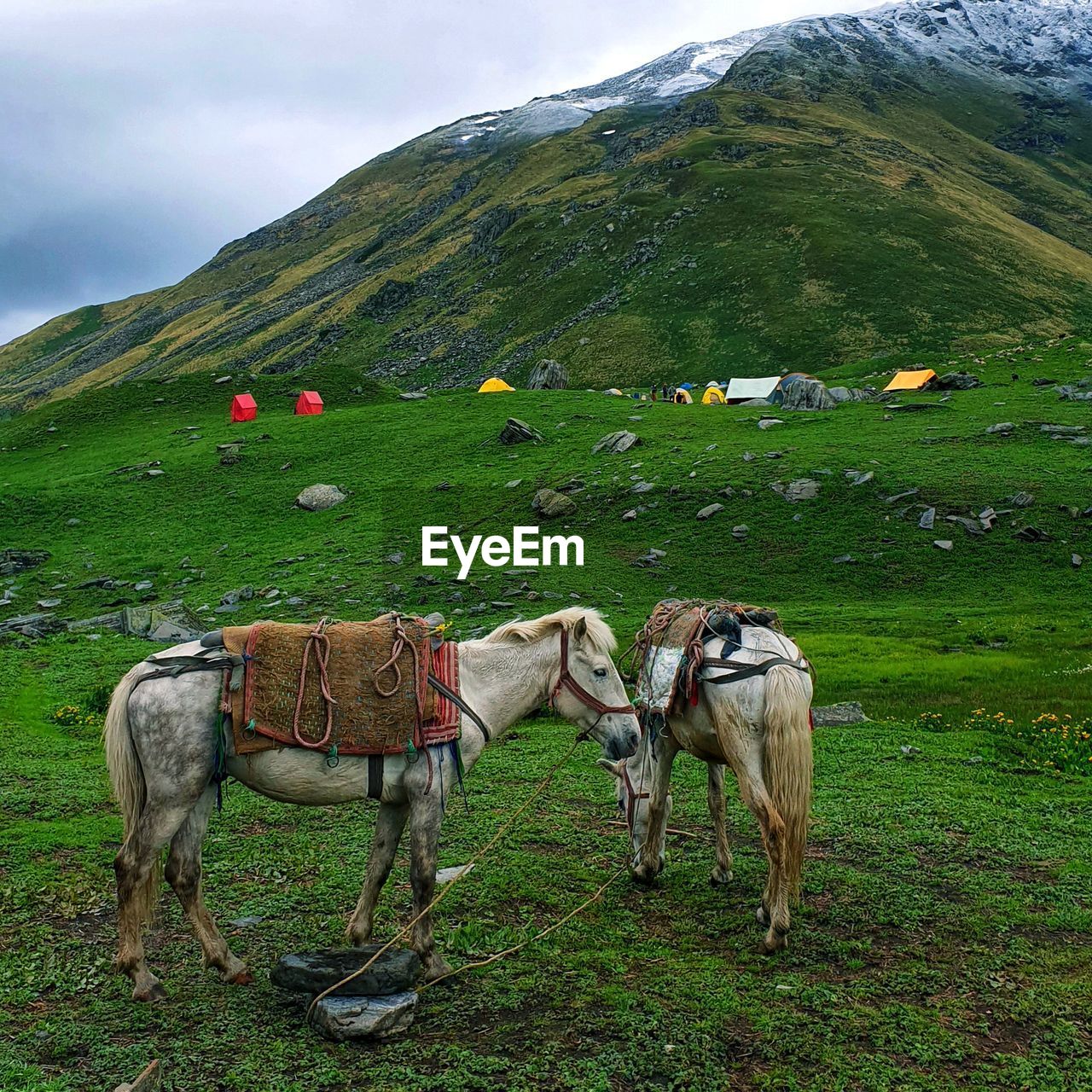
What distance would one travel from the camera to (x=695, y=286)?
76.1m

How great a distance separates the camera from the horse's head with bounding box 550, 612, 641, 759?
302 inches

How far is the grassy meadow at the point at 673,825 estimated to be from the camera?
5.65m

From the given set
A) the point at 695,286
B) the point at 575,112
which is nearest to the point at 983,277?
the point at 695,286

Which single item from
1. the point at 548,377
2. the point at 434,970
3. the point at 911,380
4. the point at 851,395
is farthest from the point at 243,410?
the point at 434,970

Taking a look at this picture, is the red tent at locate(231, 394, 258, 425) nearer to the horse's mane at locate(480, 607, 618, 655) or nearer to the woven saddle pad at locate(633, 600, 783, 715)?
the woven saddle pad at locate(633, 600, 783, 715)

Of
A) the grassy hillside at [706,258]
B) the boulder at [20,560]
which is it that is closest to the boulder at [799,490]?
the boulder at [20,560]

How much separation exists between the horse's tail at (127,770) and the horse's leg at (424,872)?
6.40 feet

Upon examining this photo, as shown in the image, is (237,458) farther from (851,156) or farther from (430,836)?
(851,156)

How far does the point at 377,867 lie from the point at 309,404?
4198 centimetres

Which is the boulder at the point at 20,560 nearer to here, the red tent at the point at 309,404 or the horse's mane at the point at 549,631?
the red tent at the point at 309,404

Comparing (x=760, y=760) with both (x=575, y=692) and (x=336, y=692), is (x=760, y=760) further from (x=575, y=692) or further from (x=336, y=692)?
(x=336, y=692)

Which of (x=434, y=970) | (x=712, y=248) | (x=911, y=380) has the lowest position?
(x=434, y=970)

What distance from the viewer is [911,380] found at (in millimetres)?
45094

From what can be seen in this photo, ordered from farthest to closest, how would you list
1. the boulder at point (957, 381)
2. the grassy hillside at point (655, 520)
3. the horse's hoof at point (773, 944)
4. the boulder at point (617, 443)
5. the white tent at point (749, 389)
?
1. the white tent at point (749, 389)
2. the boulder at point (957, 381)
3. the boulder at point (617, 443)
4. the grassy hillside at point (655, 520)
5. the horse's hoof at point (773, 944)
